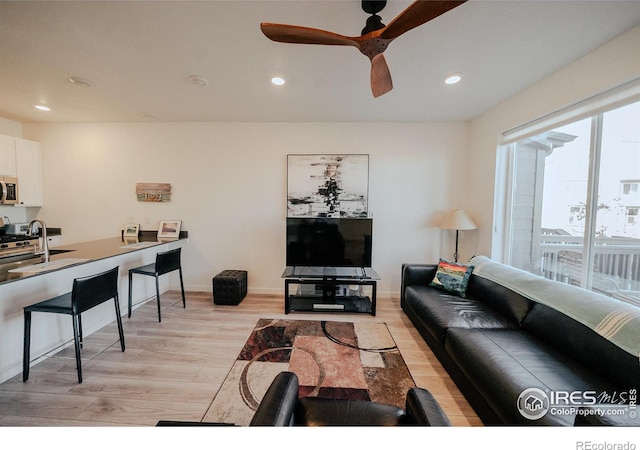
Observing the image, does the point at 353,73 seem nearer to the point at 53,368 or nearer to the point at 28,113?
the point at 53,368

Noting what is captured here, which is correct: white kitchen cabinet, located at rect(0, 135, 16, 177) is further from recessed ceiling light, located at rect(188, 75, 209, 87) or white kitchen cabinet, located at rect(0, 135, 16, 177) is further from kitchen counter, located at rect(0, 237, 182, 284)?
recessed ceiling light, located at rect(188, 75, 209, 87)

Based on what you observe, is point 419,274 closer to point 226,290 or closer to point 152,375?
point 226,290

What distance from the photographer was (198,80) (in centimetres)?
233

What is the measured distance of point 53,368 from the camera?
1898 millimetres

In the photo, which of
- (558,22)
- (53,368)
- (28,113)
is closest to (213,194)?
(53,368)

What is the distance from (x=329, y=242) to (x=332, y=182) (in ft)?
3.06

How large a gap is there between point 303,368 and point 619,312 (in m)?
2.11

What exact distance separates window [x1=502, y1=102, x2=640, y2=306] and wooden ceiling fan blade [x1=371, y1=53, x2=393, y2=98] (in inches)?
74.3

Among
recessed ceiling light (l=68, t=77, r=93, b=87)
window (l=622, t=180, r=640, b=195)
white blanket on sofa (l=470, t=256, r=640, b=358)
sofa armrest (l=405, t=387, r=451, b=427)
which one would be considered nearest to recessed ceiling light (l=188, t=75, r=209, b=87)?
recessed ceiling light (l=68, t=77, r=93, b=87)

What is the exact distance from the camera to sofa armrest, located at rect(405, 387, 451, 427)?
2.85ft

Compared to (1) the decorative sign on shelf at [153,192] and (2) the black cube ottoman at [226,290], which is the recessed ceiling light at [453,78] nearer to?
(2) the black cube ottoman at [226,290]

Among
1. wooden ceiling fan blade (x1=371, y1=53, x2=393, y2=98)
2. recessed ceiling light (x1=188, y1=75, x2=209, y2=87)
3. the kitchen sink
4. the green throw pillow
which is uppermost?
recessed ceiling light (x1=188, y1=75, x2=209, y2=87)

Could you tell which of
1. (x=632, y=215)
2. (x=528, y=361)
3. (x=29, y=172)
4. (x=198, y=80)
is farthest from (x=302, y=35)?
(x=29, y=172)

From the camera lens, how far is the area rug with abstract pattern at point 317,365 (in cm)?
165
